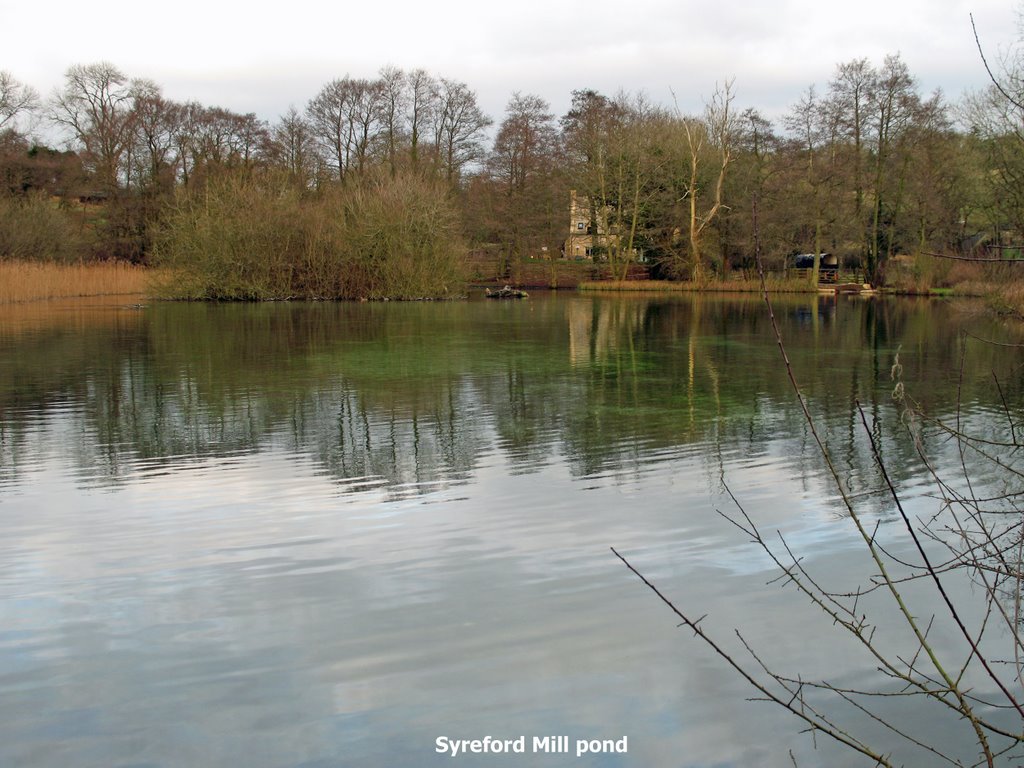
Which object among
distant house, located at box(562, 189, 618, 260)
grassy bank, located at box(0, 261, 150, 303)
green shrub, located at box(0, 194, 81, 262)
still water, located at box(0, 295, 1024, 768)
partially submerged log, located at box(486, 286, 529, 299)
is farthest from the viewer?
distant house, located at box(562, 189, 618, 260)

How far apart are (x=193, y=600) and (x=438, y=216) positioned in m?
35.8

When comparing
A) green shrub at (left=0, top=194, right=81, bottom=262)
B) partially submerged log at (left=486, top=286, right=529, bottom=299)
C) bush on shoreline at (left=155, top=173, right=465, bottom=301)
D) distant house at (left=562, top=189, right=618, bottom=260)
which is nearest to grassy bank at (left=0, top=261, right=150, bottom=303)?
green shrub at (left=0, top=194, right=81, bottom=262)

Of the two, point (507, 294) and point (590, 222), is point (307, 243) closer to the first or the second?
point (507, 294)

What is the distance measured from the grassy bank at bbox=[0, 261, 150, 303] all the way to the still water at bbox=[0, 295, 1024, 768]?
22254 millimetres

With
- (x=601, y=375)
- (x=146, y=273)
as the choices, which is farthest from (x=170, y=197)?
(x=601, y=375)

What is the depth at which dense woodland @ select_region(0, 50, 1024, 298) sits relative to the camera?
39.3m

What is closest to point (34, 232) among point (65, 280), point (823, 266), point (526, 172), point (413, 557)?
point (65, 280)

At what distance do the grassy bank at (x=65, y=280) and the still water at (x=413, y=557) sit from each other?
73.0 ft

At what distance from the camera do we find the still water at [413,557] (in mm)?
4098

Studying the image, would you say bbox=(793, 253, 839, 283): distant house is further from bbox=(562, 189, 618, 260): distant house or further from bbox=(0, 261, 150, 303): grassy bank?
bbox=(0, 261, 150, 303): grassy bank

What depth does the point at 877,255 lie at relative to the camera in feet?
153

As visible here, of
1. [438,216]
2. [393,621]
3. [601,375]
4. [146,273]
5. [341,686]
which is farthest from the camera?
[146,273]

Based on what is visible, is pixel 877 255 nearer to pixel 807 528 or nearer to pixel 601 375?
pixel 601 375

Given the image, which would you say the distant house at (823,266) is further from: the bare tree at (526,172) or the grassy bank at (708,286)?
the bare tree at (526,172)
